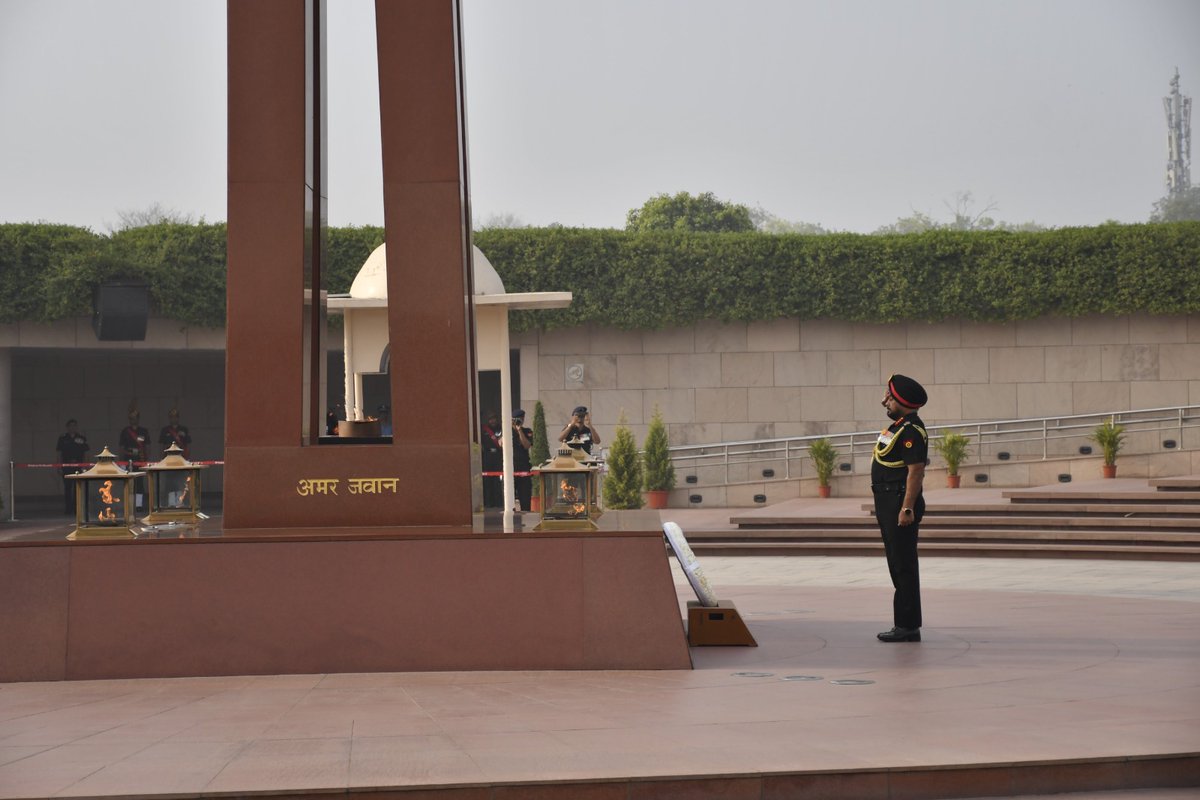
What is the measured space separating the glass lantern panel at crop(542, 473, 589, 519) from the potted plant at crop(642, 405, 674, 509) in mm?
14180

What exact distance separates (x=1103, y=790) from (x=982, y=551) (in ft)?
34.8

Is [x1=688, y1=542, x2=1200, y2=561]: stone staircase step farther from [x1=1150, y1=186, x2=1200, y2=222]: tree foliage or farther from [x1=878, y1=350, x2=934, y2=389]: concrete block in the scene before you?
[x1=1150, y1=186, x2=1200, y2=222]: tree foliage

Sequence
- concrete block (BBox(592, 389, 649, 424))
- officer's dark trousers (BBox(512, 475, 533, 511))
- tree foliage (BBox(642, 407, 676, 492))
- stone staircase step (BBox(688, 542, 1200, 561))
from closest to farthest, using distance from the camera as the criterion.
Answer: stone staircase step (BBox(688, 542, 1200, 561)) < officer's dark trousers (BBox(512, 475, 533, 511)) < tree foliage (BBox(642, 407, 676, 492)) < concrete block (BBox(592, 389, 649, 424))

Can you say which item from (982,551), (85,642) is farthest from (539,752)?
(982,551)

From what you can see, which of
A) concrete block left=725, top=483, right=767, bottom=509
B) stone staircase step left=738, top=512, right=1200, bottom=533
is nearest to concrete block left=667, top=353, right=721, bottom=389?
concrete block left=725, top=483, right=767, bottom=509

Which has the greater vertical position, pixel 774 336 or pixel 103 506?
pixel 774 336

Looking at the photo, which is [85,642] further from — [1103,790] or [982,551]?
[982,551]

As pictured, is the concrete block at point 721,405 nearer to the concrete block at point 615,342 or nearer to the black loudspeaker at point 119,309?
the concrete block at point 615,342

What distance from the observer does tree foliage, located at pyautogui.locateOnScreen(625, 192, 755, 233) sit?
49.9 metres

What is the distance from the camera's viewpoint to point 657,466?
21.6m

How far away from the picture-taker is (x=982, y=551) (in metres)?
14.9

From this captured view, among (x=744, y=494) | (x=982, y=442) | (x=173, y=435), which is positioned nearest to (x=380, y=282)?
(x=744, y=494)

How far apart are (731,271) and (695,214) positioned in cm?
2686

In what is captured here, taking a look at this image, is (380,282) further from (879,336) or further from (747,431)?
(879,336)
